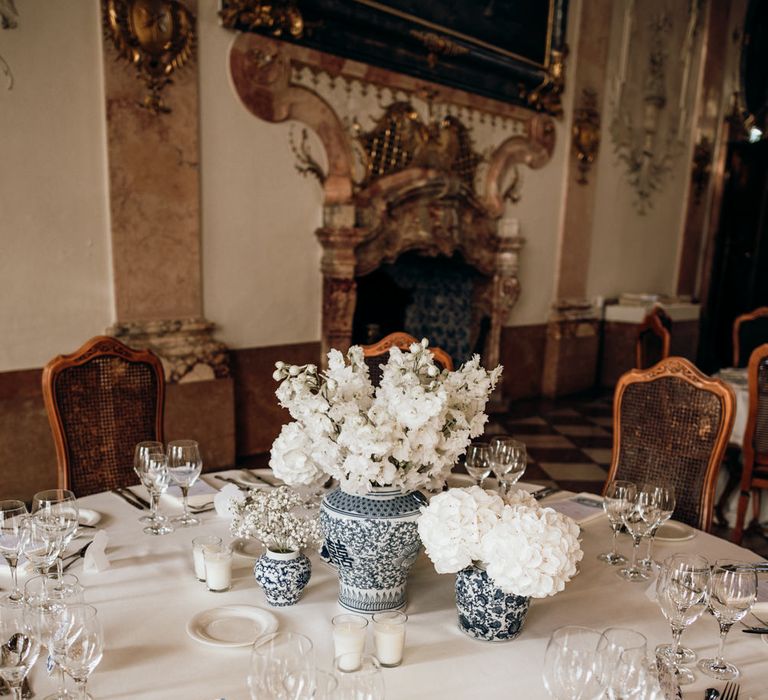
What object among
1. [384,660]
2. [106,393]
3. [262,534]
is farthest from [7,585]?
[106,393]

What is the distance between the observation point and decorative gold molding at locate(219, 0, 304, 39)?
12.0ft

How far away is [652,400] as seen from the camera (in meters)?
2.23

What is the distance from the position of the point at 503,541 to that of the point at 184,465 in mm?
935

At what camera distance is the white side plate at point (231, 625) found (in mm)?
1174

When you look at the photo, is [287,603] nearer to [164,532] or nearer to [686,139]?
[164,532]

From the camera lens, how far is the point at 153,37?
134 inches

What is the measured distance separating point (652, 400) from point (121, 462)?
1.82m

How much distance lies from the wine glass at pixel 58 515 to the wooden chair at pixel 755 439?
107 inches

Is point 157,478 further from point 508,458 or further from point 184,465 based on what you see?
point 508,458

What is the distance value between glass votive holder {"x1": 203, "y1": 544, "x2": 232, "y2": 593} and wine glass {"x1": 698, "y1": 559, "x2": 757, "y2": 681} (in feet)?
2.95

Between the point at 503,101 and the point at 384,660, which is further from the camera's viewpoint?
the point at 503,101

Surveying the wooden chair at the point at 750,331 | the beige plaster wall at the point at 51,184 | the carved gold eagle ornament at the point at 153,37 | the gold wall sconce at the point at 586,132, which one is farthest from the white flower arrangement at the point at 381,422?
the gold wall sconce at the point at 586,132

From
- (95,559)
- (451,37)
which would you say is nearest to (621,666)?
(95,559)

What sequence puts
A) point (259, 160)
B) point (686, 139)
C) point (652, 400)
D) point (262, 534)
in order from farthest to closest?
1. point (686, 139)
2. point (259, 160)
3. point (652, 400)
4. point (262, 534)
